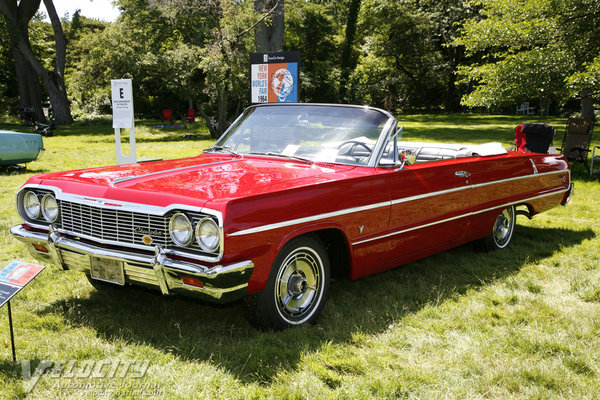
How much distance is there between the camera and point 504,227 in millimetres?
5977

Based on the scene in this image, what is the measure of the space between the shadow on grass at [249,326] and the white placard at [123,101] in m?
4.24

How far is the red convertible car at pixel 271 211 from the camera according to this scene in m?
3.13

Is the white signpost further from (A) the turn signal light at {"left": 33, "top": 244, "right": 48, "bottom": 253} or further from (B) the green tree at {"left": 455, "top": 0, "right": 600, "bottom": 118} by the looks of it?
(B) the green tree at {"left": 455, "top": 0, "right": 600, "bottom": 118}

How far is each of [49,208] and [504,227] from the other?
465 cm

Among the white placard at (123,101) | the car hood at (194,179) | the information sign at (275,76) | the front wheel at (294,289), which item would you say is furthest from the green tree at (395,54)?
the front wheel at (294,289)

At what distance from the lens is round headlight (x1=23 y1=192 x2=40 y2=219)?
3852mm

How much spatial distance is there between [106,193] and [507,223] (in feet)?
14.6

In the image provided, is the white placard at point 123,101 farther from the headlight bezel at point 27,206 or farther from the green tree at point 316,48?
the green tree at point 316,48

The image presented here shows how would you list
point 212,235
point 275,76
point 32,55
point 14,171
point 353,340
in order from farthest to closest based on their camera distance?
point 32,55 < point 14,171 < point 275,76 < point 353,340 < point 212,235

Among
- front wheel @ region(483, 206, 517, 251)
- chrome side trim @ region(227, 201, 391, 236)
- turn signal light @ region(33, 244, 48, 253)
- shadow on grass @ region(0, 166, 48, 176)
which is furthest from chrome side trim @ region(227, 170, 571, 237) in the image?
shadow on grass @ region(0, 166, 48, 176)

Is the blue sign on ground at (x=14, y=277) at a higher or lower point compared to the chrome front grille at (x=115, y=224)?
lower

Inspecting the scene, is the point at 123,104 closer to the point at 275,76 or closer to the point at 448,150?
the point at 275,76

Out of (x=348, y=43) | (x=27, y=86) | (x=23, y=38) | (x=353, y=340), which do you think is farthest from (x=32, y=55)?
(x=353, y=340)

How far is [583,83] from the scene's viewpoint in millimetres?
10906
